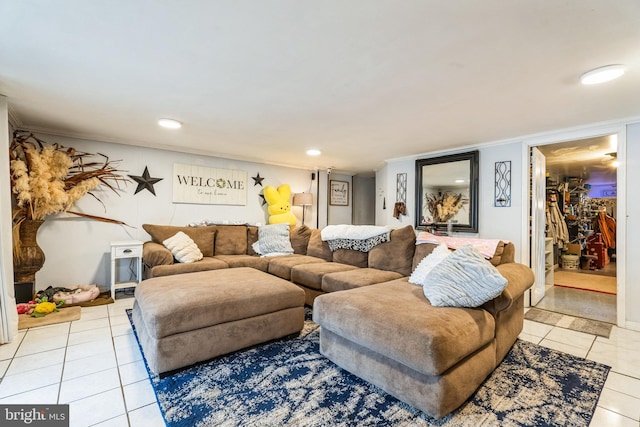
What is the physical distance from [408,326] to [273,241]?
122 inches

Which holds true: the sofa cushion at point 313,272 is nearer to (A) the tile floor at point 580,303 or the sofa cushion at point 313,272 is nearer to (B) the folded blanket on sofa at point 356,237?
(B) the folded blanket on sofa at point 356,237

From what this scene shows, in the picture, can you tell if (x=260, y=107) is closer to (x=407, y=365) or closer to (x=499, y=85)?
(x=499, y=85)

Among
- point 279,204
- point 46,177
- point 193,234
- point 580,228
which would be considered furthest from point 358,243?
point 580,228

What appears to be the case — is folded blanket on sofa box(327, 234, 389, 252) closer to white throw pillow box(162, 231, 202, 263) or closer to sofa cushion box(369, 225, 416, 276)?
sofa cushion box(369, 225, 416, 276)

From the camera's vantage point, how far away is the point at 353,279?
2.83 m

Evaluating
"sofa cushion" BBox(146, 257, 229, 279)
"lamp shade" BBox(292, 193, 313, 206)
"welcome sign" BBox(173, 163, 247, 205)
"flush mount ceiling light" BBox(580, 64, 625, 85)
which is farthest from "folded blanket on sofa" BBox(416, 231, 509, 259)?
"welcome sign" BBox(173, 163, 247, 205)

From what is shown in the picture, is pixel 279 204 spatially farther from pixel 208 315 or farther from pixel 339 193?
pixel 208 315

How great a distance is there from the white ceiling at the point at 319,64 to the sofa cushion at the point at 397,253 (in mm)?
1212

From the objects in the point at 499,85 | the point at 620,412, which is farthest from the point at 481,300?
the point at 499,85

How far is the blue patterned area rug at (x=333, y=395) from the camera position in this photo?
151 cm

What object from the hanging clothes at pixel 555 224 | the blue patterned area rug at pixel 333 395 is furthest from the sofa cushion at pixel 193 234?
the hanging clothes at pixel 555 224

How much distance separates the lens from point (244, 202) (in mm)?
5172

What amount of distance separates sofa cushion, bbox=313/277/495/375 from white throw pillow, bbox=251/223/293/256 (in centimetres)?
236

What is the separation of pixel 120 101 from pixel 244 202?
8.92ft
